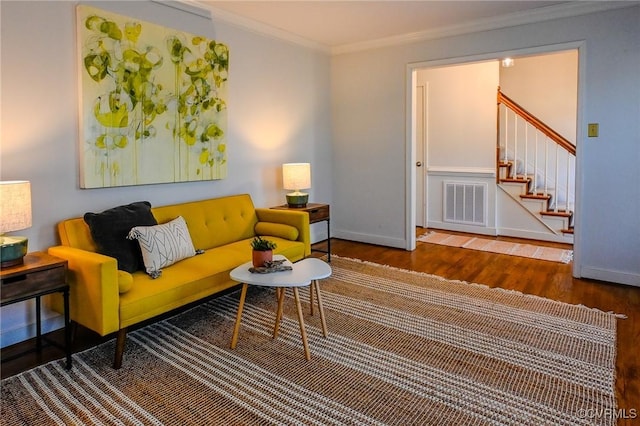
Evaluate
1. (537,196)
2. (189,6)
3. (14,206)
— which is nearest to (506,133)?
(537,196)

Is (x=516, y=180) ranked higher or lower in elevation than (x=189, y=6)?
lower

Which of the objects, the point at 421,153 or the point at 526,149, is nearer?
the point at 526,149

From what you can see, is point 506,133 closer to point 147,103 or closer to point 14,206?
point 147,103

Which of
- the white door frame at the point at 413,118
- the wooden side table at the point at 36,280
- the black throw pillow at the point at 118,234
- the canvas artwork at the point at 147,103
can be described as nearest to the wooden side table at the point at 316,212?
the canvas artwork at the point at 147,103

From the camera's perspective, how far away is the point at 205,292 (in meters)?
2.98

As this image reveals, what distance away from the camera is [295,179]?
4.53 m

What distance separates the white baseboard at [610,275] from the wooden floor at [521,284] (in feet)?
0.21

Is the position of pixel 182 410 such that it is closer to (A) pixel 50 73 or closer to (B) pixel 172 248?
(B) pixel 172 248

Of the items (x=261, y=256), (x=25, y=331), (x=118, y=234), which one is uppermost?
(x=118, y=234)

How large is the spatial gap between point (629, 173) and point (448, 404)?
292cm

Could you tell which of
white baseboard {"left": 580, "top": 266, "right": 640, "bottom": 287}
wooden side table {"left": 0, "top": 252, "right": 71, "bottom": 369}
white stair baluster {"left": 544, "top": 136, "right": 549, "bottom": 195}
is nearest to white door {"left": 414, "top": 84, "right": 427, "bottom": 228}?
white stair baluster {"left": 544, "top": 136, "right": 549, "bottom": 195}

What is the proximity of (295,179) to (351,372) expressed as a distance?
2479 millimetres

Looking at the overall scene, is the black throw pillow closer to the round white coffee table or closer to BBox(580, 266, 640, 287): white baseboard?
the round white coffee table

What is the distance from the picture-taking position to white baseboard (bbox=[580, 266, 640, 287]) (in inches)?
150
